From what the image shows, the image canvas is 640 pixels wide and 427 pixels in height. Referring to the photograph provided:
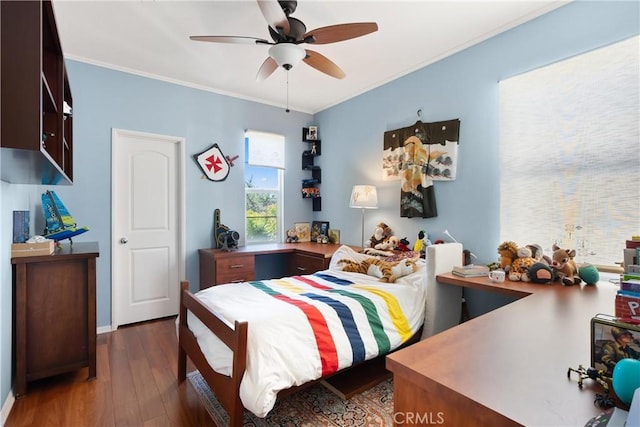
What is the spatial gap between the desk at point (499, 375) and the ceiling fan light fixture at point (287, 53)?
1.94m

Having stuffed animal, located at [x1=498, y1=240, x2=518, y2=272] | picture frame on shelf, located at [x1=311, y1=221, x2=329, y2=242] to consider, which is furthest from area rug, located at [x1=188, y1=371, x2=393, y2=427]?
picture frame on shelf, located at [x1=311, y1=221, x2=329, y2=242]

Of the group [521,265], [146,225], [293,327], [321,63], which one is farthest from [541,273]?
[146,225]

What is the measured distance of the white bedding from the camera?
60.9 inches

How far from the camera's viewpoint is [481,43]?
2.66 meters

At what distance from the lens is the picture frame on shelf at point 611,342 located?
738mm

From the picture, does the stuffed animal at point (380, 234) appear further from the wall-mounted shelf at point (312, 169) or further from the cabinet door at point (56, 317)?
the cabinet door at point (56, 317)

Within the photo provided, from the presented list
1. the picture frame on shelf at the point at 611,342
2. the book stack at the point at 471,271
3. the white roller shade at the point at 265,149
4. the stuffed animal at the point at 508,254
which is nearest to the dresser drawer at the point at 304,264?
the white roller shade at the point at 265,149

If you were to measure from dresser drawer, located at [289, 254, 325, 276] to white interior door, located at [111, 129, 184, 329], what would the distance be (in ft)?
4.30

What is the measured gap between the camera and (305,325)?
1763mm

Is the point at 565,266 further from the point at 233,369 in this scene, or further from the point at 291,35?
the point at 291,35

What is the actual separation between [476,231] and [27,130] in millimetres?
2912

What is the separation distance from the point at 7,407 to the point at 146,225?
6.22ft

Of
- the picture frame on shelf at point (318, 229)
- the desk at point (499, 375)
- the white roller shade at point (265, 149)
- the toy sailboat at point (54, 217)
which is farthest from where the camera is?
the picture frame on shelf at point (318, 229)

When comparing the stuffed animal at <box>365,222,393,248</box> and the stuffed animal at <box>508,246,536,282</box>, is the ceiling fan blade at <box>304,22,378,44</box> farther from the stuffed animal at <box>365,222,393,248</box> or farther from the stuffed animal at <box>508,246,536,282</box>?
the stuffed animal at <box>365,222,393,248</box>
